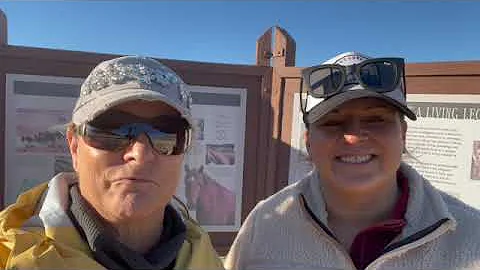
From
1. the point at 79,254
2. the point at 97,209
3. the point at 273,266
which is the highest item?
the point at 97,209

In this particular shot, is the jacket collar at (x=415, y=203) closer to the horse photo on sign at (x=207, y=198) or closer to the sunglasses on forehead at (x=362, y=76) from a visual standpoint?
the sunglasses on forehead at (x=362, y=76)

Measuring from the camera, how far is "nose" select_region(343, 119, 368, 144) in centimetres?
155

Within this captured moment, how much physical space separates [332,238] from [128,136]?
86 cm

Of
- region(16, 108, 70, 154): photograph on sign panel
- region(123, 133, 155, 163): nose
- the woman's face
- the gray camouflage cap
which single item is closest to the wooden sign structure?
region(16, 108, 70, 154): photograph on sign panel

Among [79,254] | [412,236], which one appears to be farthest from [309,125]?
Answer: [79,254]

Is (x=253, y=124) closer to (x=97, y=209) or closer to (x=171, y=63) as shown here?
(x=171, y=63)

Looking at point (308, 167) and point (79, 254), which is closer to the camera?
point (79, 254)

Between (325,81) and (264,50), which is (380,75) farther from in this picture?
(264,50)

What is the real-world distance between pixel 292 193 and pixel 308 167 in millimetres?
925

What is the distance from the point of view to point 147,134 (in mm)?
1258

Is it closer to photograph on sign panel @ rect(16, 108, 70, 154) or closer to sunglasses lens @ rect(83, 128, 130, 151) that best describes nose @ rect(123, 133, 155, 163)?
sunglasses lens @ rect(83, 128, 130, 151)

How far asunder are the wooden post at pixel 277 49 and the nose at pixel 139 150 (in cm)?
173

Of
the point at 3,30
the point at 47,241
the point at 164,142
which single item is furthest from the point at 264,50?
the point at 47,241

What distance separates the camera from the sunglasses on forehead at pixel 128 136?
124 centimetres
